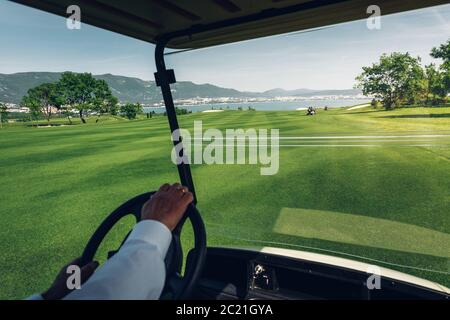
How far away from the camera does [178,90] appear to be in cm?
241

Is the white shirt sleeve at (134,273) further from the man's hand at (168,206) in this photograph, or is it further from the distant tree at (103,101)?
the distant tree at (103,101)

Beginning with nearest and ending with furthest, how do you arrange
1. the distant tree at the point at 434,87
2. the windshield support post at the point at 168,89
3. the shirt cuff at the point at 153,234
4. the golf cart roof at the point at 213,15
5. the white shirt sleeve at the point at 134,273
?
the white shirt sleeve at the point at 134,273
the shirt cuff at the point at 153,234
the golf cart roof at the point at 213,15
the windshield support post at the point at 168,89
the distant tree at the point at 434,87

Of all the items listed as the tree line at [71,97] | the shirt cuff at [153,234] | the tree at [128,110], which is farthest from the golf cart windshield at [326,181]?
the tree at [128,110]

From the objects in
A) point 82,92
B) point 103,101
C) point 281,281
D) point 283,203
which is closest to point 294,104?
point 281,281

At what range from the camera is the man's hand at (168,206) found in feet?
3.71


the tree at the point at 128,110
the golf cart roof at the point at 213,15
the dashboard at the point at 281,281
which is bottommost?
the dashboard at the point at 281,281

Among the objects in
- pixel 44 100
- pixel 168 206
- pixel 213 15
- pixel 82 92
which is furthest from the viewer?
pixel 44 100

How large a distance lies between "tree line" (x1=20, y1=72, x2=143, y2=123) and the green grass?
54021 mm

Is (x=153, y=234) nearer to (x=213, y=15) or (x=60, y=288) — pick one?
(x=60, y=288)

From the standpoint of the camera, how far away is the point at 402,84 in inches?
122

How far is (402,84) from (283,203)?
2.72 metres

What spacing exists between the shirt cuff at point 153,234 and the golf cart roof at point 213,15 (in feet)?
3.88

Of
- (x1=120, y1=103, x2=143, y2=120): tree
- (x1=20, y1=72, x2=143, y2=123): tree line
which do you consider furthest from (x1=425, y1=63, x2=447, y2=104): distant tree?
(x1=120, y1=103, x2=143, y2=120): tree

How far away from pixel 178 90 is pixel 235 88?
471mm
